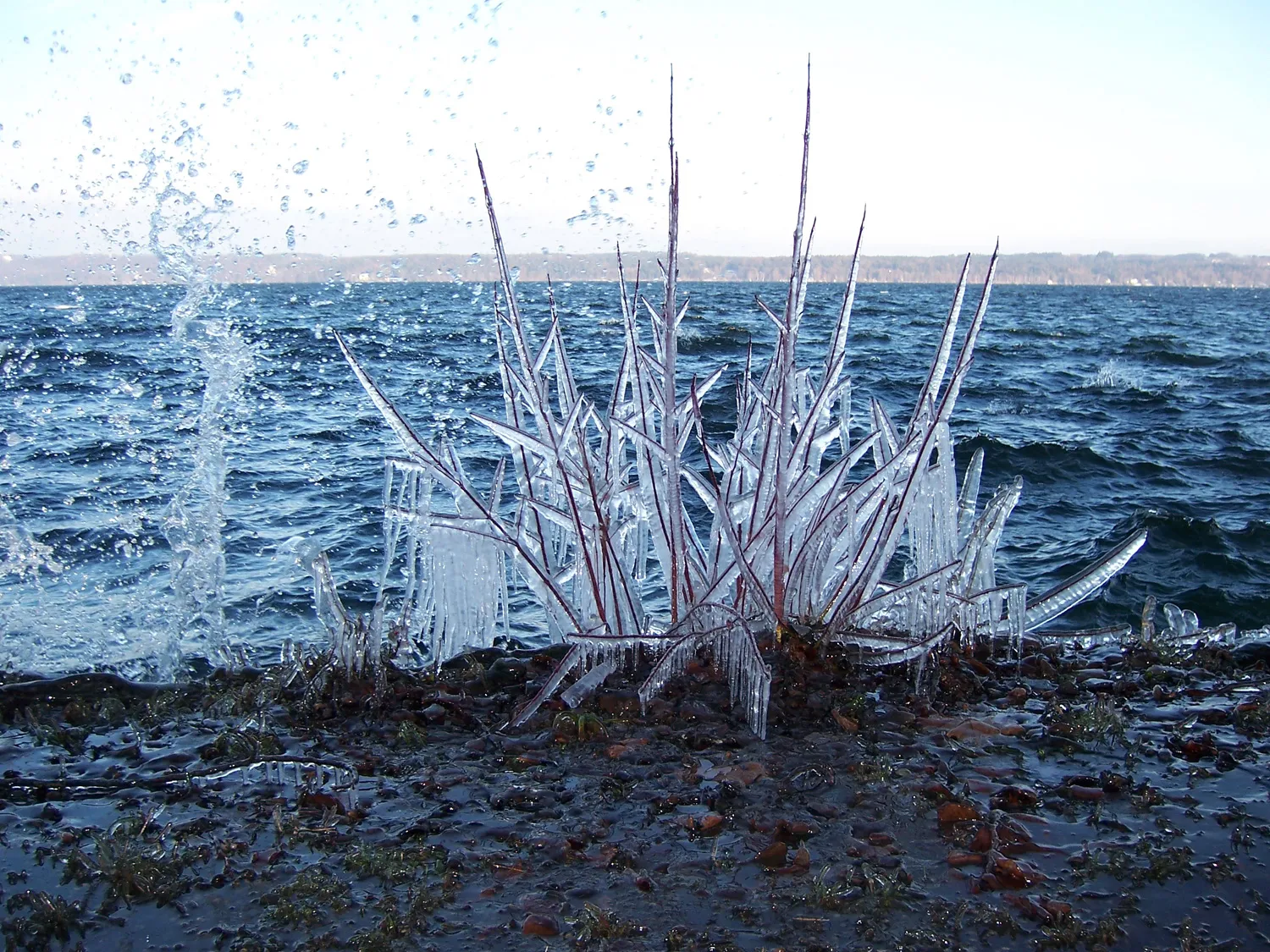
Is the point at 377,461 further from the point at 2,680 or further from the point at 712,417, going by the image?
the point at 2,680

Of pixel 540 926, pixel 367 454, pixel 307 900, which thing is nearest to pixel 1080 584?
pixel 540 926

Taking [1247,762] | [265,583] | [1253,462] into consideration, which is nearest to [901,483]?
[1247,762]

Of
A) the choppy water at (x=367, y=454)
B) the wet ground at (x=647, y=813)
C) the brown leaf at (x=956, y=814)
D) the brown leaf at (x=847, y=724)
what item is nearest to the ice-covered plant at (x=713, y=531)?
the wet ground at (x=647, y=813)

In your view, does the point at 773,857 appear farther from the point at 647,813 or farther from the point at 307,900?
the point at 307,900

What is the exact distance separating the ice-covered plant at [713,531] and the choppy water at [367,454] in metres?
2.53

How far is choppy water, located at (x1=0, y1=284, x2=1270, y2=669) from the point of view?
21.8 ft

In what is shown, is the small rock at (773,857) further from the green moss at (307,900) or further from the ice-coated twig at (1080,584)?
the ice-coated twig at (1080,584)

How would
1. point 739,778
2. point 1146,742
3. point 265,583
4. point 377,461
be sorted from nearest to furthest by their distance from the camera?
1. point 739,778
2. point 1146,742
3. point 265,583
4. point 377,461

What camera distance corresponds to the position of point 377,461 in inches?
421

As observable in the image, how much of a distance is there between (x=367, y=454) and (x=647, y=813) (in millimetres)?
9161

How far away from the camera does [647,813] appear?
8.50ft

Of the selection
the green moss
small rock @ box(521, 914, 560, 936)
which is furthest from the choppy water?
small rock @ box(521, 914, 560, 936)

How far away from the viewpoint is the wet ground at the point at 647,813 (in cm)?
212

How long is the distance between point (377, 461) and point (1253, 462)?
1089 centimetres
